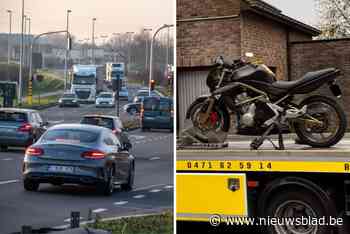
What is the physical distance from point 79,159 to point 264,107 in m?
1.57

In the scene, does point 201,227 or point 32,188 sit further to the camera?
point 201,227

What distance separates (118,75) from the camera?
5.60m

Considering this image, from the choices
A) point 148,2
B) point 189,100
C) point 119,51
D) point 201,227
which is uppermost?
point 148,2

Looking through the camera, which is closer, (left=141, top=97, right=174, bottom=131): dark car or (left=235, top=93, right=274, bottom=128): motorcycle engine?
(left=141, top=97, right=174, bottom=131): dark car

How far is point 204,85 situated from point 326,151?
44.5 inches

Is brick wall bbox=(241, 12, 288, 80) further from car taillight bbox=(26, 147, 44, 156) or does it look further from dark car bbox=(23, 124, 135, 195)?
car taillight bbox=(26, 147, 44, 156)

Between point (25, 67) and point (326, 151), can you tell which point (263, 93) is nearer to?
point (326, 151)

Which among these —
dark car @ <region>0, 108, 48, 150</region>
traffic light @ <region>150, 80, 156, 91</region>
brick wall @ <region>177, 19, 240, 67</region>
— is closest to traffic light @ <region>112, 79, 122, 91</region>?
traffic light @ <region>150, 80, 156, 91</region>

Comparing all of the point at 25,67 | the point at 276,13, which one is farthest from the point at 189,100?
the point at 25,67

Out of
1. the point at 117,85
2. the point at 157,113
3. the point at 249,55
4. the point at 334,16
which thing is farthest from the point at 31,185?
the point at 334,16

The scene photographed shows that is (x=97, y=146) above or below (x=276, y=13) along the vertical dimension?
below

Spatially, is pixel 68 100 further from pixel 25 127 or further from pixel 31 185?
pixel 31 185

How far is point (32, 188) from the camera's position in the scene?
5.59 m

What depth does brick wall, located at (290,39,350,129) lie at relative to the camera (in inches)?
214
